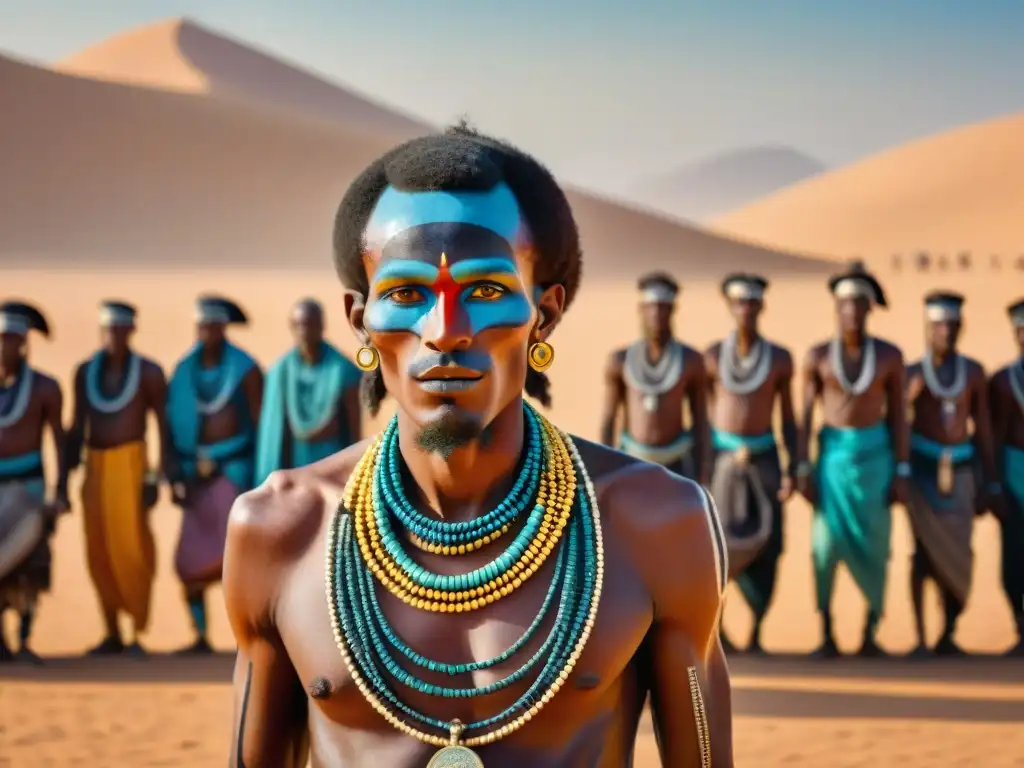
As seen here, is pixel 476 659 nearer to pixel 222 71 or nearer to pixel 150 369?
pixel 150 369

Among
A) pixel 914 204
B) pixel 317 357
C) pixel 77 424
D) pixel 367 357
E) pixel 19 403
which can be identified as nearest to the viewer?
pixel 367 357

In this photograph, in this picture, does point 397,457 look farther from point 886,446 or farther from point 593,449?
point 886,446

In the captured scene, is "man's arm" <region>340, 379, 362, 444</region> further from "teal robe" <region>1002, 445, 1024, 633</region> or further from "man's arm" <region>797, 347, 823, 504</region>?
"teal robe" <region>1002, 445, 1024, 633</region>

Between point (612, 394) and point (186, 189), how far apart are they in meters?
33.3

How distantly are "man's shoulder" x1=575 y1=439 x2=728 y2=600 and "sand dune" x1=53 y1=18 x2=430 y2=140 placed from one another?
87.8 metres

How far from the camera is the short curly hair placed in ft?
7.74

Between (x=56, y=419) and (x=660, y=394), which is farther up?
(x=660, y=394)

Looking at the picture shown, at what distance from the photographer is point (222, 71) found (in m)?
98.4

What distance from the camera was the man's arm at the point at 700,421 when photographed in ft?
28.9

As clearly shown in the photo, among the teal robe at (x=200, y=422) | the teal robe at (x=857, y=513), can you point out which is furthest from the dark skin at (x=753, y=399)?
the teal robe at (x=200, y=422)

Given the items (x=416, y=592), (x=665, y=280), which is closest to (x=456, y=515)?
(x=416, y=592)

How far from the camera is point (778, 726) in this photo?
23.7 ft

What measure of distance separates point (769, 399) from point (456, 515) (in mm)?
6761

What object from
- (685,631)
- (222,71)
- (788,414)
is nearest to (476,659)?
(685,631)
